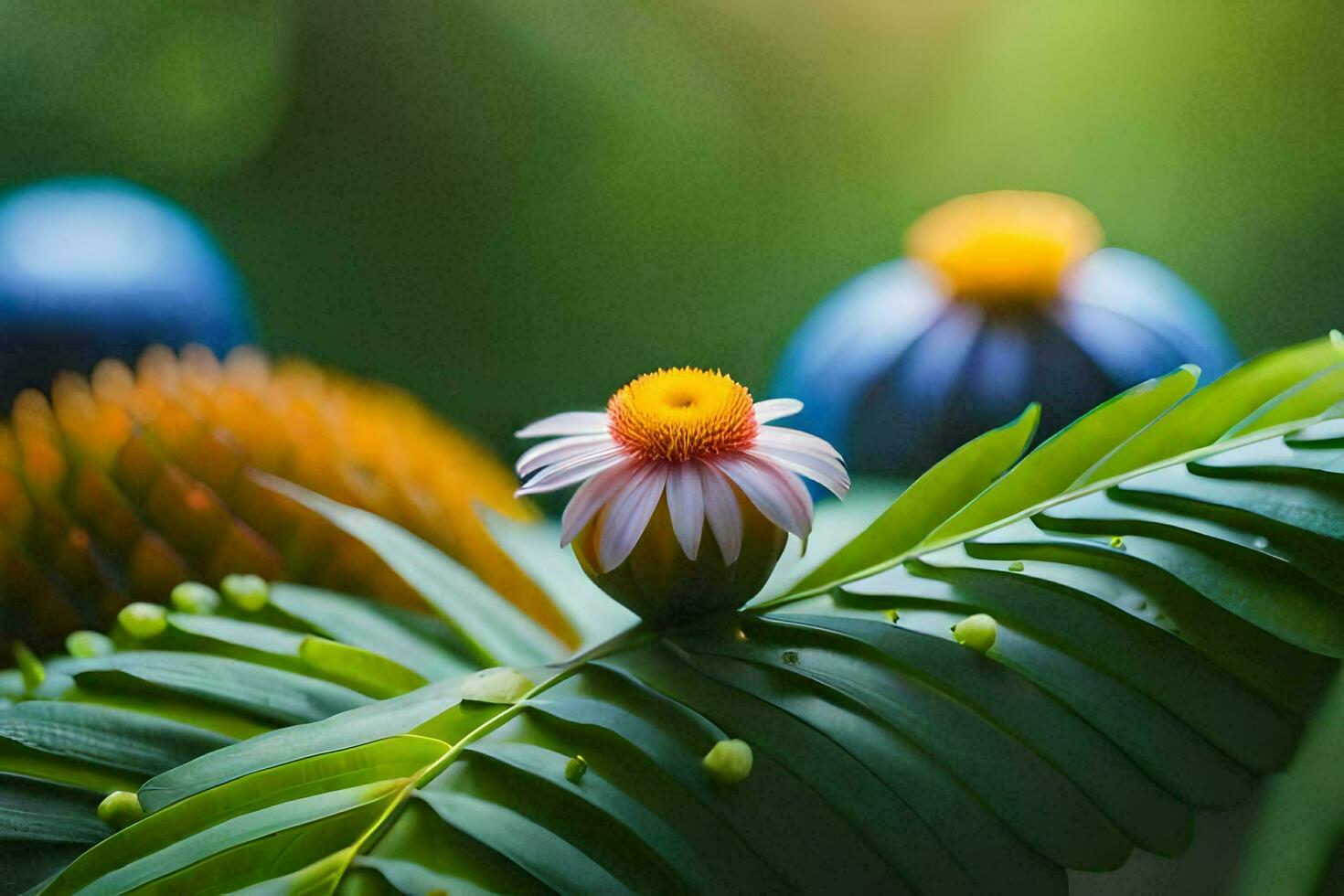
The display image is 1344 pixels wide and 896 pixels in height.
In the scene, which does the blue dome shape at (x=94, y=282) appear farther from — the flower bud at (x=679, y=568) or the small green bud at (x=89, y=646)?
the flower bud at (x=679, y=568)

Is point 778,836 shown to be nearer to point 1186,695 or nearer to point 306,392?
point 1186,695

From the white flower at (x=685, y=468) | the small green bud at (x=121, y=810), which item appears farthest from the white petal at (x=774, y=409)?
the small green bud at (x=121, y=810)

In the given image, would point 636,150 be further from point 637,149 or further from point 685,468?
point 685,468

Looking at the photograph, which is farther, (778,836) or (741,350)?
(741,350)

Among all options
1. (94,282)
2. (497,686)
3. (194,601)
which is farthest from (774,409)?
(94,282)

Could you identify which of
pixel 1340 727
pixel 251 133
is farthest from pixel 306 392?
pixel 1340 727

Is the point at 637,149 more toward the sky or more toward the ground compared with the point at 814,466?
more toward the sky

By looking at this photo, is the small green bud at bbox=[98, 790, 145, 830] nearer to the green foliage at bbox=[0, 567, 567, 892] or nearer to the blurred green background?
the green foliage at bbox=[0, 567, 567, 892]

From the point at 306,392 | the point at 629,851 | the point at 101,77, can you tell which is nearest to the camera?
the point at 629,851

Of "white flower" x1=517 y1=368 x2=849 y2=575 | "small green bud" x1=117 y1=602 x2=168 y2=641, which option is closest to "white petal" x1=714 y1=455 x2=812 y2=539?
"white flower" x1=517 y1=368 x2=849 y2=575
